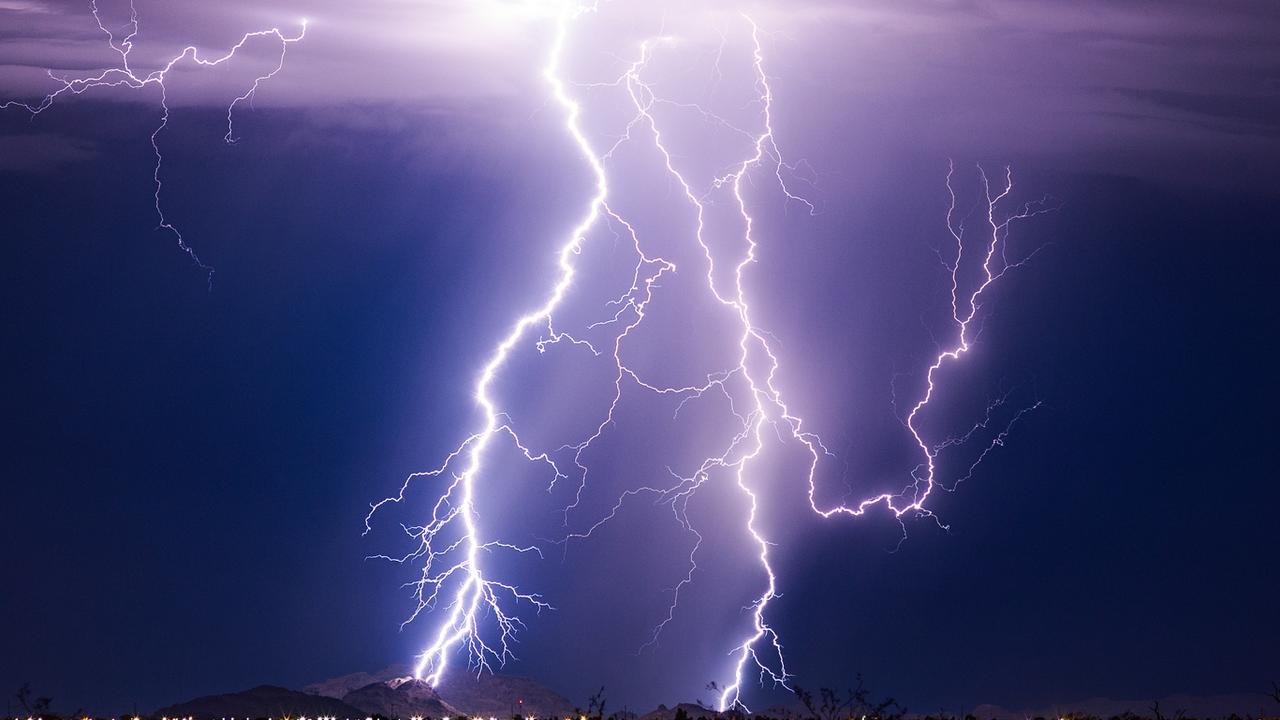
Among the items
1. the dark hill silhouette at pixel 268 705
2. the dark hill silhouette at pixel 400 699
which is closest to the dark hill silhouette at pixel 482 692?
the dark hill silhouette at pixel 400 699

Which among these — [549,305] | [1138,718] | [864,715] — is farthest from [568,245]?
[1138,718]

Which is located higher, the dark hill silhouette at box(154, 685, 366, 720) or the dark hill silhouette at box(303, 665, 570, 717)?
→ the dark hill silhouette at box(303, 665, 570, 717)

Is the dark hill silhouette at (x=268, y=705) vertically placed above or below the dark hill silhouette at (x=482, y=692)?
below

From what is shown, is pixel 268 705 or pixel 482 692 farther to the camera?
pixel 482 692

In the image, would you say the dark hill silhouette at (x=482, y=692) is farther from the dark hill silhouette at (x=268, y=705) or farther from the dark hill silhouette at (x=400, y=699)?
the dark hill silhouette at (x=268, y=705)

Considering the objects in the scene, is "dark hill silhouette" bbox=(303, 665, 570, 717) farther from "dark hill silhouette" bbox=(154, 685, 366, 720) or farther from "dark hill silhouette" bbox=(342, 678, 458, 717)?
"dark hill silhouette" bbox=(154, 685, 366, 720)

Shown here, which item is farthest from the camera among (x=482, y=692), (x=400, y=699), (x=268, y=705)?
(x=482, y=692)

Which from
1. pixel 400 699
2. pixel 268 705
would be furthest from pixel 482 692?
pixel 268 705

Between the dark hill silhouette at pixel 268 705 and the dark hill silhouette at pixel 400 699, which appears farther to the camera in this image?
the dark hill silhouette at pixel 400 699

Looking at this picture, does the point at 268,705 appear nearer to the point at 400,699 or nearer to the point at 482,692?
the point at 400,699

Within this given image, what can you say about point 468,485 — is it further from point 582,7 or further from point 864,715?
point 864,715

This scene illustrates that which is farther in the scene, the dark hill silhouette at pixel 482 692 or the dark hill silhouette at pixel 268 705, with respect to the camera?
the dark hill silhouette at pixel 482 692

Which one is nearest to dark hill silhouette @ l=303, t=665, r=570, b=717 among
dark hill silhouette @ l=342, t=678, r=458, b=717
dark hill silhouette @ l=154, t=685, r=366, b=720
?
dark hill silhouette @ l=342, t=678, r=458, b=717
